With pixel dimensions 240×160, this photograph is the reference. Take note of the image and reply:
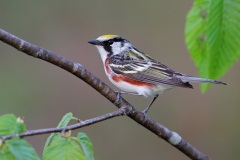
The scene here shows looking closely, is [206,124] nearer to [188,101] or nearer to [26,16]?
[188,101]

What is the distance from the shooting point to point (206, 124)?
30.5 ft

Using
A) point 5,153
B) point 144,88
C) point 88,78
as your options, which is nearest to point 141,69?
point 144,88

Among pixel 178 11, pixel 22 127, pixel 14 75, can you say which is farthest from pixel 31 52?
pixel 178 11

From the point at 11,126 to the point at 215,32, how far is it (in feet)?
4.03

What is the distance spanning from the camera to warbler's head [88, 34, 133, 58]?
4.66 meters

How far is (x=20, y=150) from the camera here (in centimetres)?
199

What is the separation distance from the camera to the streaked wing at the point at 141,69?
4.32 metres

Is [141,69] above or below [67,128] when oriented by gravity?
above

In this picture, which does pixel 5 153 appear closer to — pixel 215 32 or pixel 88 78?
pixel 88 78

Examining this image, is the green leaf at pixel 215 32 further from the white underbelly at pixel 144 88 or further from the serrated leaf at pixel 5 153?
the serrated leaf at pixel 5 153

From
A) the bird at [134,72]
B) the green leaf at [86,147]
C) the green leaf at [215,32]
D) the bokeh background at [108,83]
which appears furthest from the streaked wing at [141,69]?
the bokeh background at [108,83]

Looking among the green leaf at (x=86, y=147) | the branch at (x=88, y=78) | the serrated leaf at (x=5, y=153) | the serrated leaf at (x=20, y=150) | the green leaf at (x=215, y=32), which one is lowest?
the serrated leaf at (x=5, y=153)

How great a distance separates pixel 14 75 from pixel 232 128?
4199 mm

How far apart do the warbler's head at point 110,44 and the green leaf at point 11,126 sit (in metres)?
2.47
